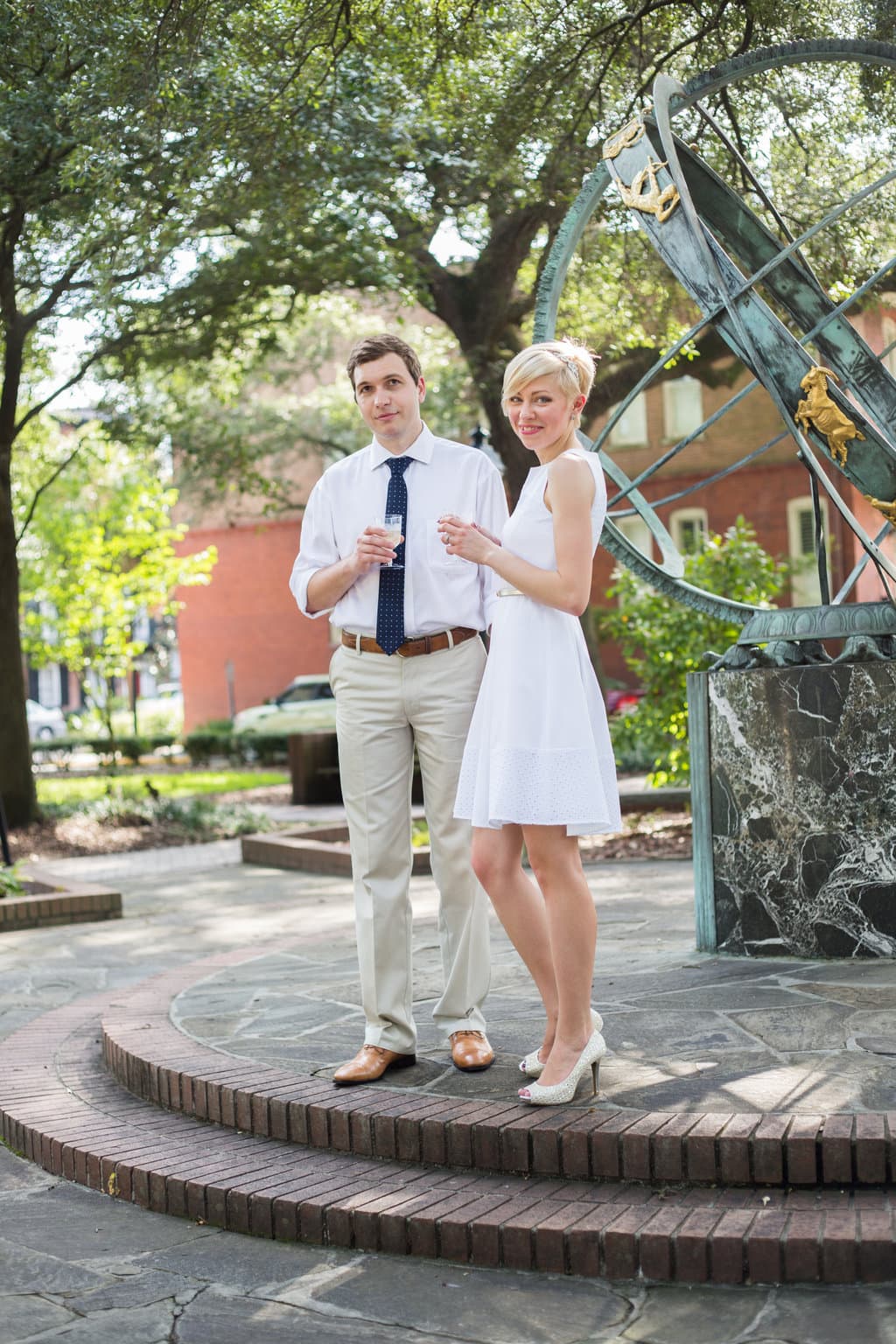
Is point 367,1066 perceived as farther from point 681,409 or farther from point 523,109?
point 681,409

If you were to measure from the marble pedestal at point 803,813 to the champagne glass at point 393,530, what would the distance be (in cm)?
200

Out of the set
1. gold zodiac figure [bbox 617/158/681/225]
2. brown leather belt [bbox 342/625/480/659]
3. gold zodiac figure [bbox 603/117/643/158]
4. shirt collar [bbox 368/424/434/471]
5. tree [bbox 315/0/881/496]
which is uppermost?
tree [bbox 315/0/881/496]

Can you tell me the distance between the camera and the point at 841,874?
5547 millimetres

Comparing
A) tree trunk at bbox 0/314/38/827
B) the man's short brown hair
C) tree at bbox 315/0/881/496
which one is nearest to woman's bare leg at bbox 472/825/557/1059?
the man's short brown hair

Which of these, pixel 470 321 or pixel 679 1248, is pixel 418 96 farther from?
pixel 679 1248

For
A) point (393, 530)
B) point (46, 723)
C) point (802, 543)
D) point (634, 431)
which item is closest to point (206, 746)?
point (634, 431)

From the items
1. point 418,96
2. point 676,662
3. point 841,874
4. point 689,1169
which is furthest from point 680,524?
point 689,1169

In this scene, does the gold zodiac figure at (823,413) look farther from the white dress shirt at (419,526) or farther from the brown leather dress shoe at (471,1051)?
the brown leather dress shoe at (471,1051)

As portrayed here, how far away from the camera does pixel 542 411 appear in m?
3.87

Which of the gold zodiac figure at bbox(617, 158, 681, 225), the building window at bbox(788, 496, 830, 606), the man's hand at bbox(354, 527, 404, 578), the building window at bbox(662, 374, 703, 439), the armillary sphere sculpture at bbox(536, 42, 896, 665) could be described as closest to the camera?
the man's hand at bbox(354, 527, 404, 578)

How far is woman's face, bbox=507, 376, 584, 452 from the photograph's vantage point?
3871 mm

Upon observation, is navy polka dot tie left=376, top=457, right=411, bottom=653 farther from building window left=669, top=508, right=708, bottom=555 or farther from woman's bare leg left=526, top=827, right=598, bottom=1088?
building window left=669, top=508, right=708, bottom=555

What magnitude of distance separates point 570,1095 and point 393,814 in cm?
99

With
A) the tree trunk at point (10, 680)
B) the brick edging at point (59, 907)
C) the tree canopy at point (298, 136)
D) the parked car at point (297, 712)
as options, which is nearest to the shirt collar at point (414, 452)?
the tree canopy at point (298, 136)
